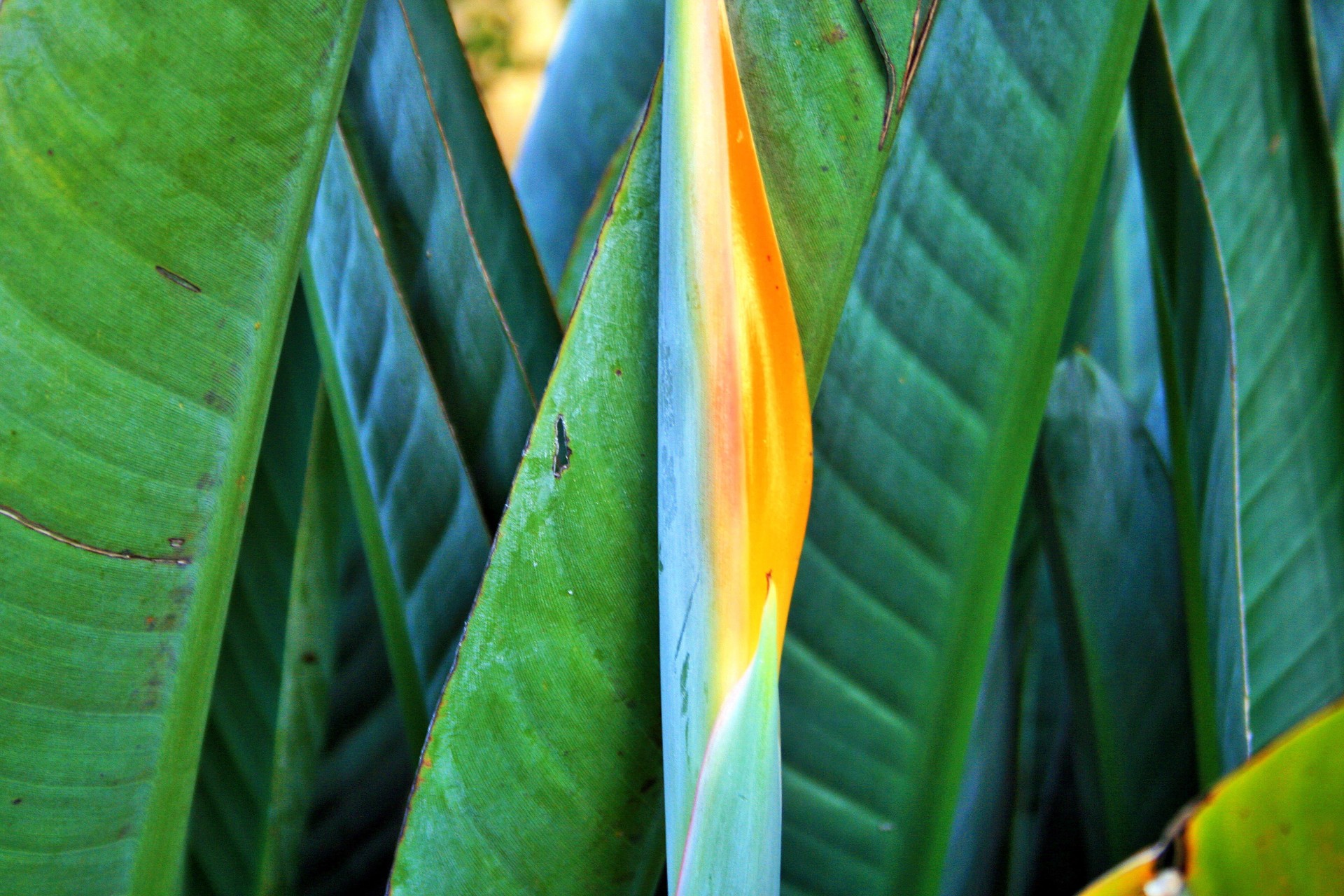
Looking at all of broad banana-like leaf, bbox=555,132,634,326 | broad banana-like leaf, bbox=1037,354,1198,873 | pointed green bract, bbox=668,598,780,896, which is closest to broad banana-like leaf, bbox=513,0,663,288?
broad banana-like leaf, bbox=555,132,634,326

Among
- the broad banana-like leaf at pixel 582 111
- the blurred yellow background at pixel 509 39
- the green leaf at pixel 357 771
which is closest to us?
the green leaf at pixel 357 771

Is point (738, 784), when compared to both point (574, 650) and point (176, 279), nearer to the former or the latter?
point (574, 650)

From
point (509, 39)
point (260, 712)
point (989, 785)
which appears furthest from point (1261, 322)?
point (509, 39)

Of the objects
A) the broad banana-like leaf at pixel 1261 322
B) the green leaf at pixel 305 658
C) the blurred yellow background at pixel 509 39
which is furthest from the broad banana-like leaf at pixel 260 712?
the blurred yellow background at pixel 509 39

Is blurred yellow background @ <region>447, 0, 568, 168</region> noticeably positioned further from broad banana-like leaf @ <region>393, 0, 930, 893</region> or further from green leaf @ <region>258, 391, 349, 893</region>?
broad banana-like leaf @ <region>393, 0, 930, 893</region>

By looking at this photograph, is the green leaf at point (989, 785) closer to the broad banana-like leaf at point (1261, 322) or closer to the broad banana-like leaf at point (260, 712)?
the broad banana-like leaf at point (1261, 322)
